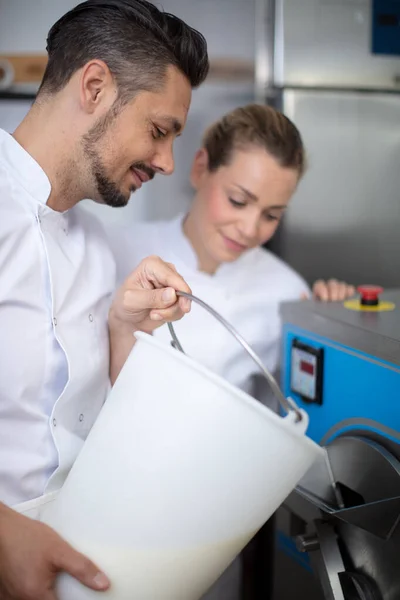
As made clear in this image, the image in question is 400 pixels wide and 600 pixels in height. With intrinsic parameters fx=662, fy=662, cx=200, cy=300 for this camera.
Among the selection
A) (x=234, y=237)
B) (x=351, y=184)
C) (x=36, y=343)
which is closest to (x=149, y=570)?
(x=36, y=343)

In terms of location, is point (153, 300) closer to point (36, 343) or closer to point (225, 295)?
point (36, 343)

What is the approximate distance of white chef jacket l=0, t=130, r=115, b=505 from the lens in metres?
0.81

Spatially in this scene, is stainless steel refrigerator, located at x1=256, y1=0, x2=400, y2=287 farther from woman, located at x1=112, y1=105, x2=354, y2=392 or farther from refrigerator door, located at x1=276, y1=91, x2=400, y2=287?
woman, located at x1=112, y1=105, x2=354, y2=392

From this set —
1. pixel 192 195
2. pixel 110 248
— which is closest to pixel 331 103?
pixel 192 195

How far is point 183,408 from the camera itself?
2.23 feet

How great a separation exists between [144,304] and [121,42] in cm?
33

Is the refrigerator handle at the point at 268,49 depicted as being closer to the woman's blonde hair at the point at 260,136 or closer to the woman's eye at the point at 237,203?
the woman's blonde hair at the point at 260,136

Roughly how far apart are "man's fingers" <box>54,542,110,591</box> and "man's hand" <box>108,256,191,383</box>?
287 mm

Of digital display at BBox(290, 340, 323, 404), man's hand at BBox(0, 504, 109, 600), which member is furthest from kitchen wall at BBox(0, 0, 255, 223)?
man's hand at BBox(0, 504, 109, 600)

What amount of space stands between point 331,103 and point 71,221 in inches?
25.3

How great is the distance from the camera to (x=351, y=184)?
1.28 m

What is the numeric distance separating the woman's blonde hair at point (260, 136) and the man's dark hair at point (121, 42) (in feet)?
0.98

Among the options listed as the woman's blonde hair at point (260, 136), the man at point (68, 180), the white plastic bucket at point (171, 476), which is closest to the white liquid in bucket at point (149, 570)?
the white plastic bucket at point (171, 476)

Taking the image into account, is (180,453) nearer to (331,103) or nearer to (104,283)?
(104,283)
